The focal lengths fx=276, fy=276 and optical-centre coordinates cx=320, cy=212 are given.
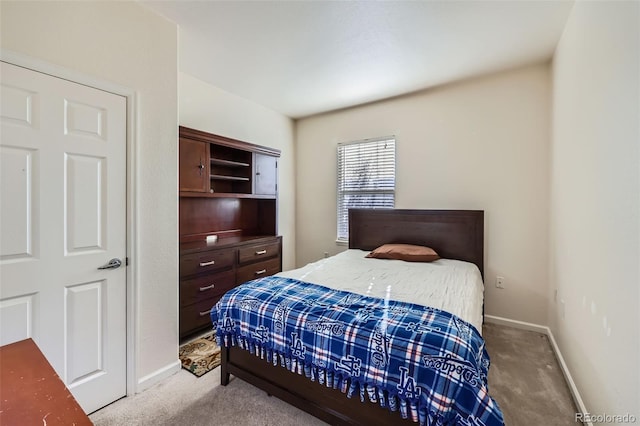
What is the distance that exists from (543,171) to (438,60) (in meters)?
1.53

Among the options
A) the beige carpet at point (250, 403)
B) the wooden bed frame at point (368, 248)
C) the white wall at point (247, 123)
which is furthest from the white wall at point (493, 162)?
the white wall at point (247, 123)

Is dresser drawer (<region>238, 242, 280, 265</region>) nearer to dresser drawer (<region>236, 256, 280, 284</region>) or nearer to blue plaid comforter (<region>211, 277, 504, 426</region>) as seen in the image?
dresser drawer (<region>236, 256, 280, 284</region>)

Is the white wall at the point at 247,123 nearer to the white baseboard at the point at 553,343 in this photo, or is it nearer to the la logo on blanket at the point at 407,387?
the white baseboard at the point at 553,343

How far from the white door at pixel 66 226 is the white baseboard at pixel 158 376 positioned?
0.34 feet

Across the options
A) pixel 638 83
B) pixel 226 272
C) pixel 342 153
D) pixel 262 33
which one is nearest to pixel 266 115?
pixel 342 153

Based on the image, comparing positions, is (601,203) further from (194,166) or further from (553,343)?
(194,166)

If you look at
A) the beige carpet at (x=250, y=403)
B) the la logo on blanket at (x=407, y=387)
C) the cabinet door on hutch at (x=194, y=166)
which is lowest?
the beige carpet at (x=250, y=403)

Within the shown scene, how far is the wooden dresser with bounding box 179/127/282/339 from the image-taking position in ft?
8.63

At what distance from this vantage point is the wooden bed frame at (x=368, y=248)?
1488mm

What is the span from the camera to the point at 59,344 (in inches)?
63.6

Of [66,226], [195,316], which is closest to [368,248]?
[195,316]

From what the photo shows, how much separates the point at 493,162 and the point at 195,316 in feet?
11.3

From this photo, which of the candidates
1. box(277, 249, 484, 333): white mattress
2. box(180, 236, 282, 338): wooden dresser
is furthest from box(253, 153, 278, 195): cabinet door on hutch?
box(277, 249, 484, 333): white mattress

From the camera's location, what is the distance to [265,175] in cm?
358
